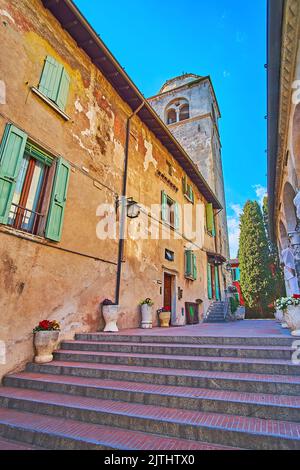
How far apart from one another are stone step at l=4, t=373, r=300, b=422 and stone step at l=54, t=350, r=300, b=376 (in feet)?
1.48

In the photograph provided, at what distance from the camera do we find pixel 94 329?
6.09 m

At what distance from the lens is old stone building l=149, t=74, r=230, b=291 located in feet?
57.2

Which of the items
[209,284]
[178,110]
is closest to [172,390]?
[209,284]

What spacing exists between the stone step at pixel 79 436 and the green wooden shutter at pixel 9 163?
2.99 meters

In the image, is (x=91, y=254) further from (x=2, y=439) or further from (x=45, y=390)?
(x=2, y=439)

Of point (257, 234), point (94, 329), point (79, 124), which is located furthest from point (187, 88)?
point (94, 329)

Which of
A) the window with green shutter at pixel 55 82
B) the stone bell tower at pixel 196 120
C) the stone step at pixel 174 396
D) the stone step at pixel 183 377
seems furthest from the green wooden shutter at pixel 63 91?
the stone bell tower at pixel 196 120

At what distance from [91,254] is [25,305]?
209 cm

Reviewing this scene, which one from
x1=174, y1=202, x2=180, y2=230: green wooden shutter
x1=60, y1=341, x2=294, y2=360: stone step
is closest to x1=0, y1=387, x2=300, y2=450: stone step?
x1=60, y1=341, x2=294, y2=360: stone step

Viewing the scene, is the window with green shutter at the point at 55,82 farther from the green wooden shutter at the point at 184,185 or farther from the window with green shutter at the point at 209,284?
the window with green shutter at the point at 209,284

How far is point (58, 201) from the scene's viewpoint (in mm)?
5449

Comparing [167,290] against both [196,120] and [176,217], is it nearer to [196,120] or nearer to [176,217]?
[176,217]

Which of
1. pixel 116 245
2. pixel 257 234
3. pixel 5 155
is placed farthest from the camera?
pixel 257 234

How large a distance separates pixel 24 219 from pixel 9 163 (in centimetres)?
111
